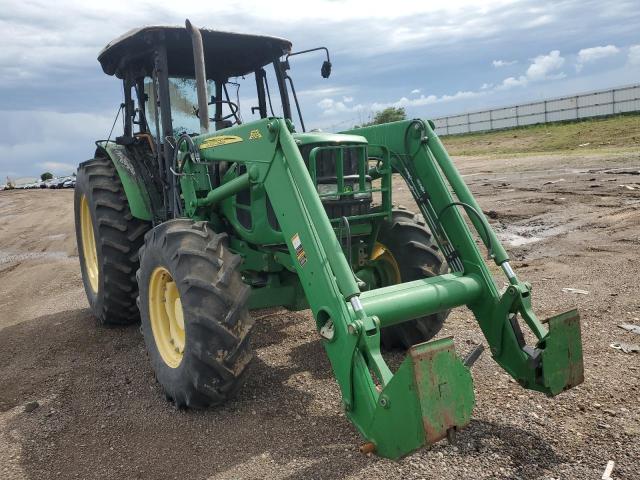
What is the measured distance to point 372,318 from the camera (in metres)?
3.13

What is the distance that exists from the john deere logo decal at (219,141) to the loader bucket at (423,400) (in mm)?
2094

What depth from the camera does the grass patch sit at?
21.9 metres

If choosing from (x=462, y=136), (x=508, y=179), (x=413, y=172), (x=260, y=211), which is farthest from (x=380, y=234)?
(x=462, y=136)

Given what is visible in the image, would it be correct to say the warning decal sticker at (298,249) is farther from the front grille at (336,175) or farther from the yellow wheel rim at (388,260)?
the yellow wheel rim at (388,260)

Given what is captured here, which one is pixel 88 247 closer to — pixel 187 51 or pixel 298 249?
pixel 187 51

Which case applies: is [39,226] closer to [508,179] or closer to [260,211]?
[508,179]

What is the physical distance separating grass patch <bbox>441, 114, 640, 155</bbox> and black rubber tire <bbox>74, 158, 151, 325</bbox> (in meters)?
17.6

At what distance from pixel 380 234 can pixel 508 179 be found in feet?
35.4

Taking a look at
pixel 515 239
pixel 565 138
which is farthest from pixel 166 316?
pixel 565 138

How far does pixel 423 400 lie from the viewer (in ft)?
8.75

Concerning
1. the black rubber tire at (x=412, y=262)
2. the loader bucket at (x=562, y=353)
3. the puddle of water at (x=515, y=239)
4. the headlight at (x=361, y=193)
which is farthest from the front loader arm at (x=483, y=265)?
the puddle of water at (x=515, y=239)

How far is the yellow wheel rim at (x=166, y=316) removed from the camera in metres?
4.21

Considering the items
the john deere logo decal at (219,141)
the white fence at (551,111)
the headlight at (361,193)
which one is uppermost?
the white fence at (551,111)

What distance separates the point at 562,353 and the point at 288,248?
1.72 m
